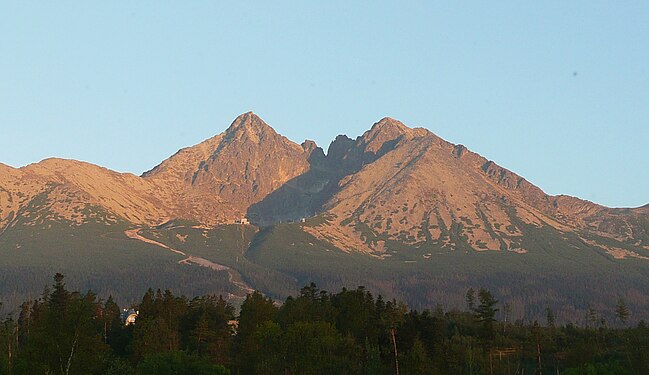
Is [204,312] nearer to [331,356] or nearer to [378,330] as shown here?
[378,330]

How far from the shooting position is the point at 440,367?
106062 millimetres

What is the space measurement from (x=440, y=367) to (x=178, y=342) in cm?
5710

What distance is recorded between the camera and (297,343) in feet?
396

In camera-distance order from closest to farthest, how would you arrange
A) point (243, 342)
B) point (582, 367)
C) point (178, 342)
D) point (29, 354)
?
point (29, 354) → point (582, 367) → point (243, 342) → point (178, 342)

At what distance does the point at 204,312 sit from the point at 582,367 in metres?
68.8

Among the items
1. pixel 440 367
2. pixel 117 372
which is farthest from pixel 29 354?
Result: pixel 440 367

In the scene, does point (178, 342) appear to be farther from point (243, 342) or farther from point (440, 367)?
point (440, 367)

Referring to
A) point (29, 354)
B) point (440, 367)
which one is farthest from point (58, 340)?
point (440, 367)

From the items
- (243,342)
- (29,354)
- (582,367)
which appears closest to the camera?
(29,354)

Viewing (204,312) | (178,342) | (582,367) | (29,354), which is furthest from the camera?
(204,312)

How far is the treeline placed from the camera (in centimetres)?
10700

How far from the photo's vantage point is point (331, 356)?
11669 centimetres

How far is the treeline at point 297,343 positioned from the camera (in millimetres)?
107000

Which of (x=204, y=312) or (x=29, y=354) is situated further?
(x=204, y=312)
